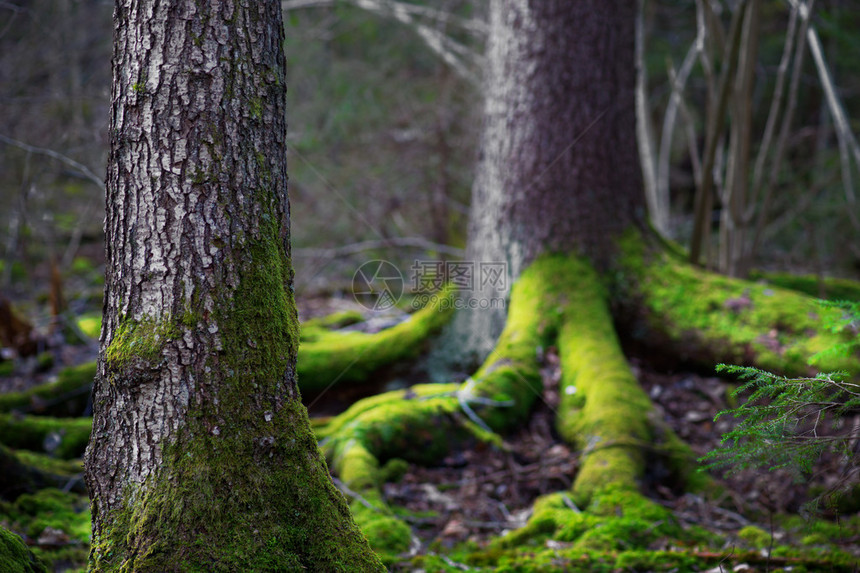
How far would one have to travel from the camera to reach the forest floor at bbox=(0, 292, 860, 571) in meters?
3.08

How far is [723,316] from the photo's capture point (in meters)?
4.12

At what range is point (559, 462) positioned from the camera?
3.71 meters

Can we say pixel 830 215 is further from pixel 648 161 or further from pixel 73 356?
pixel 73 356

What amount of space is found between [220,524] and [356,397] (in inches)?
123

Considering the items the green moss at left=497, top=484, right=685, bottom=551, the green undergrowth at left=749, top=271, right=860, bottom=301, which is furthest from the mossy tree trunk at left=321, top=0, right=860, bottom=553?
the green undergrowth at left=749, top=271, right=860, bottom=301

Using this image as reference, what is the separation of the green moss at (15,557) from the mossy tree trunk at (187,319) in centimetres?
30

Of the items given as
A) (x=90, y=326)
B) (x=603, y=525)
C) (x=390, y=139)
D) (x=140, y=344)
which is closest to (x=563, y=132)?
(x=603, y=525)

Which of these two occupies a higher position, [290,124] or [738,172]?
[290,124]

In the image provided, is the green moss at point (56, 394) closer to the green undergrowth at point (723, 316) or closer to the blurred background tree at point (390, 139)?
the blurred background tree at point (390, 139)

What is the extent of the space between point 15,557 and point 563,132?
12.8 ft

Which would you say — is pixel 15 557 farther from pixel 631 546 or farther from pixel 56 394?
pixel 56 394

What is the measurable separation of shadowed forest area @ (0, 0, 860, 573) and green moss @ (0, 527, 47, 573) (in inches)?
0.5

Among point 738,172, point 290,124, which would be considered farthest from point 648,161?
point 290,124

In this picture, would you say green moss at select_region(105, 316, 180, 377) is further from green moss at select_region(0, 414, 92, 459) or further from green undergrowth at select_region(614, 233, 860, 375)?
green undergrowth at select_region(614, 233, 860, 375)
